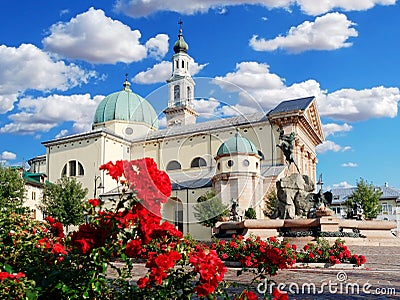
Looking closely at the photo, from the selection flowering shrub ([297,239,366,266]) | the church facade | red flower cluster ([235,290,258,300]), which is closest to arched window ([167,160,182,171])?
the church facade

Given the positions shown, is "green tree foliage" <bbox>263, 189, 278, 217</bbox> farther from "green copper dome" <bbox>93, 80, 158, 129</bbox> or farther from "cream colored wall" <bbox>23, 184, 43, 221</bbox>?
"cream colored wall" <bbox>23, 184, 43, 221</bbox>

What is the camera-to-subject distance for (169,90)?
8.29 metres

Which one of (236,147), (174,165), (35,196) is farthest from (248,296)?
(35,196)

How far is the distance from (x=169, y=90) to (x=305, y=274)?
561 centimetres

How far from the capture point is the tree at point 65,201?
44219 millimetres

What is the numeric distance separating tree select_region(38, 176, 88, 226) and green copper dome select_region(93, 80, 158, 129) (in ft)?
57.2

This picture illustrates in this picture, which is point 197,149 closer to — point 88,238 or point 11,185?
point 11,185

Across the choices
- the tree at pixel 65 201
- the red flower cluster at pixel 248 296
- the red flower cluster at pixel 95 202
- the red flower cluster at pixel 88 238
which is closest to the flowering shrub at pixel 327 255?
the red flower cluster at pixel 248 296

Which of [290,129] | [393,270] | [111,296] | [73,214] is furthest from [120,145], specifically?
[111,296]

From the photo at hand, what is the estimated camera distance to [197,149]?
5453cm

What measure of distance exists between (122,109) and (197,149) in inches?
653

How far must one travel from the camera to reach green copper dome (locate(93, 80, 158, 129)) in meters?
62.1

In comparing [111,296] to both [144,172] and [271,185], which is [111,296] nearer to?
[144,172]

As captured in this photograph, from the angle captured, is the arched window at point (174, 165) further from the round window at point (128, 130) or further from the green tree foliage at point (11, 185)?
the green tree foliage at point (11, 185)
